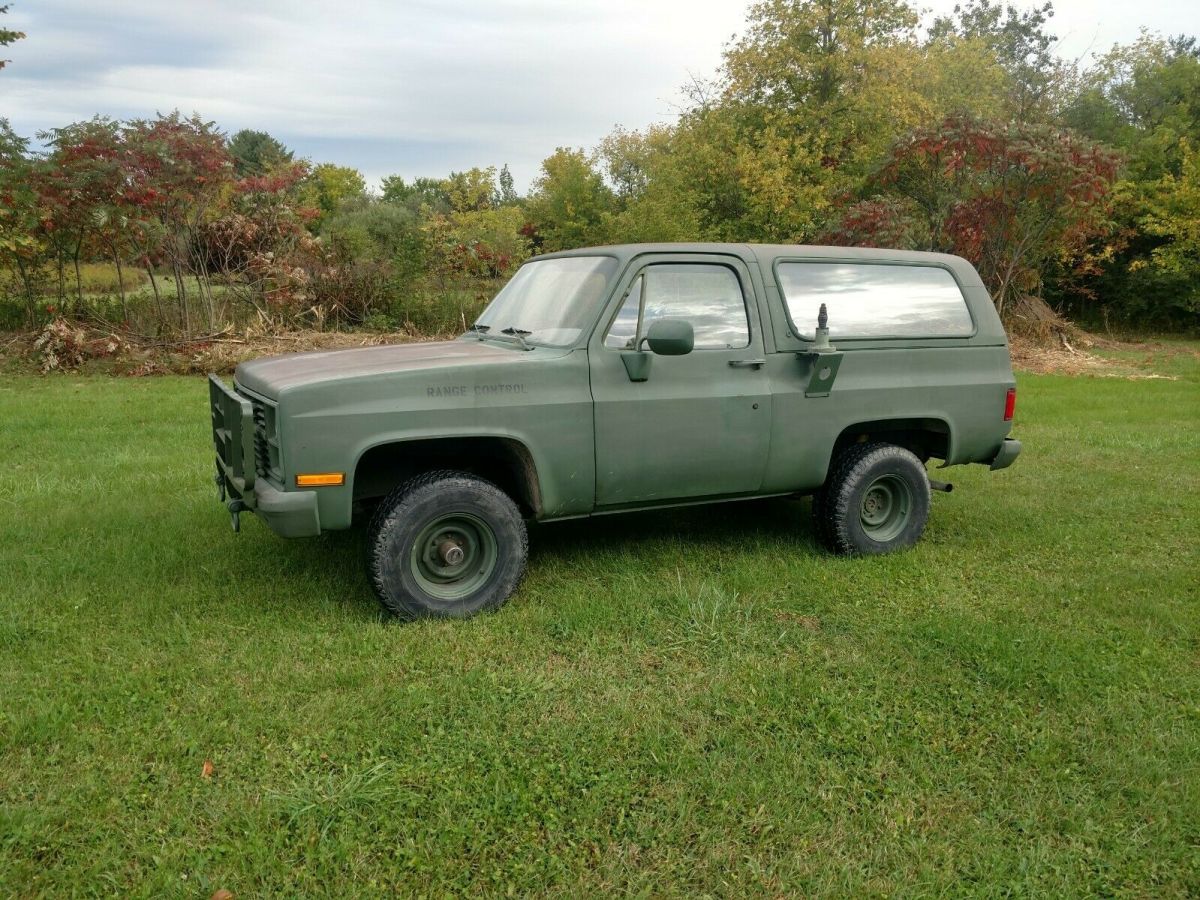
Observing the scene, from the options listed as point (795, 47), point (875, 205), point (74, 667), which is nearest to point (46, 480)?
point (74, 667)

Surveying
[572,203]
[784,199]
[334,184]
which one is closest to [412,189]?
[334,184]

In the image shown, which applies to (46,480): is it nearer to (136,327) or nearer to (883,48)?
(136,327)

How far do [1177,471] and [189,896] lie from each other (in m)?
8.55

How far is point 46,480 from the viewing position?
6941 mm

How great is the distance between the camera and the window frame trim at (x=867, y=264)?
522cm

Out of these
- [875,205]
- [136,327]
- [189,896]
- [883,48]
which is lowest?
[189,896]

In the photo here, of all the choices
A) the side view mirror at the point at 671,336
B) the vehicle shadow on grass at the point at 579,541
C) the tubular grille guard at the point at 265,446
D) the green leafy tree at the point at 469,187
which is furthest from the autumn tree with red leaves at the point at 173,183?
the green leafy tree at the point at 469,187

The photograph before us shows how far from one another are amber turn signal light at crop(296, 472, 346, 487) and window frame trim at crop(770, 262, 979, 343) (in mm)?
2733

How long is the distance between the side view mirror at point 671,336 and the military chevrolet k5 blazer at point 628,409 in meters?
0.01

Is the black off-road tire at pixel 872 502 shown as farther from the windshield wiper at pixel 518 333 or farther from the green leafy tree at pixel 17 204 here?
the green leafy tree at pixel 17 204

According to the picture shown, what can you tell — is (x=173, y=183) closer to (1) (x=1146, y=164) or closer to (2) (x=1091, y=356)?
(2) (x=1091, y=356)

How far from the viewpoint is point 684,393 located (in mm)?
4840

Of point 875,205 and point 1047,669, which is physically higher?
point 875,205

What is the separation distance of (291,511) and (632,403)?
181 centimetres
